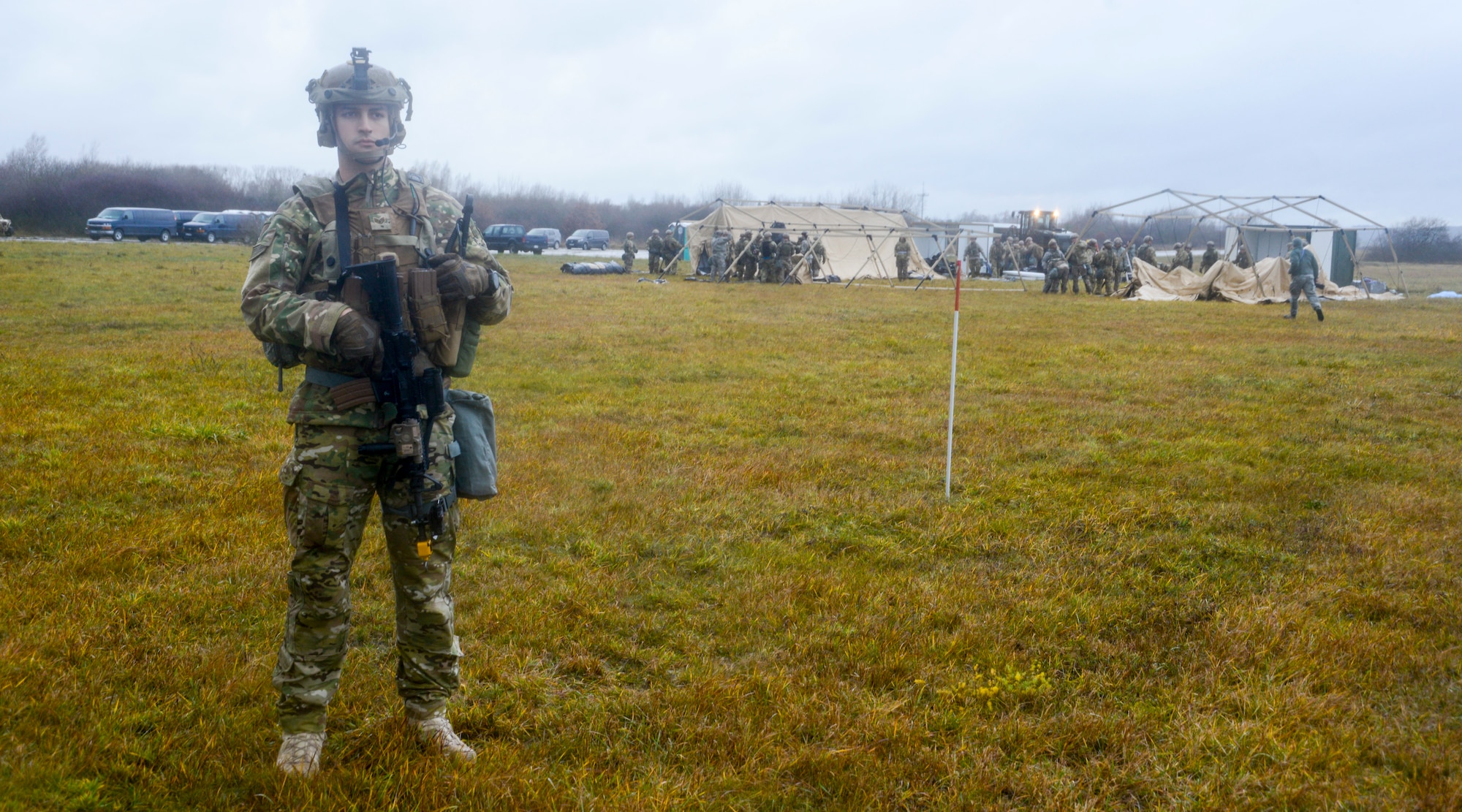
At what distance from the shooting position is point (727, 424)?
30.0 ft

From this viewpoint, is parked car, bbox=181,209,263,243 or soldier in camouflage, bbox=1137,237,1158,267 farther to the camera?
parked car, bbox=181,209,263,243

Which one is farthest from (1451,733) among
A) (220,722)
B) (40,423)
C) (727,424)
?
(40,423)

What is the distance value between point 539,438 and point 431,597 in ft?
16.4

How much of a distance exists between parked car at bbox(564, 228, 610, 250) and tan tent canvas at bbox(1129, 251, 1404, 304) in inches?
1414

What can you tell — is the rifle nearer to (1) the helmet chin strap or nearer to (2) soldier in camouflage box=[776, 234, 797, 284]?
(1) the helmet chin strap

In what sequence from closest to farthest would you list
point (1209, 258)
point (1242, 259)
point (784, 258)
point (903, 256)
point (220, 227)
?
point (1209, 258) < point (1242, 259) < point (784, 258) < point (903, 256) < point (220, 227)

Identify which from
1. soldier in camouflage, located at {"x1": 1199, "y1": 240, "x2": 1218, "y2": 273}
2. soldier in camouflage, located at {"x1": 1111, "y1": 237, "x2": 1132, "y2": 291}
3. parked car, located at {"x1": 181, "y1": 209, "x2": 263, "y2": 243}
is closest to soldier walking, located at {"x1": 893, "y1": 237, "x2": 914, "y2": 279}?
soldier in camouflage, located at {"x1": 1111, "y1": 237, "x2": 1132, "y2": 291}

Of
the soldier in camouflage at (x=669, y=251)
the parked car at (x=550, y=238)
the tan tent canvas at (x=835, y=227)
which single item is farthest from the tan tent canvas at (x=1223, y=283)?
the parked car at (x=550, y=238)

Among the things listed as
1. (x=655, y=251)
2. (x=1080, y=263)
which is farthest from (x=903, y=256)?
(x=655, y=251)

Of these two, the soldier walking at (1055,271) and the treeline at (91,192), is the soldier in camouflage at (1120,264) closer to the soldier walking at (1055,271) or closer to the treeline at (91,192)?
the soldier walking at (1055,271)

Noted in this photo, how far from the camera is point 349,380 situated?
10.7 feet

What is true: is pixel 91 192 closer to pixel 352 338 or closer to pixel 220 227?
pixel 220 227

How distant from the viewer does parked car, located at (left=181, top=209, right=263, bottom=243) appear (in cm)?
4225

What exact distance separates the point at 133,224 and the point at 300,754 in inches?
1838
